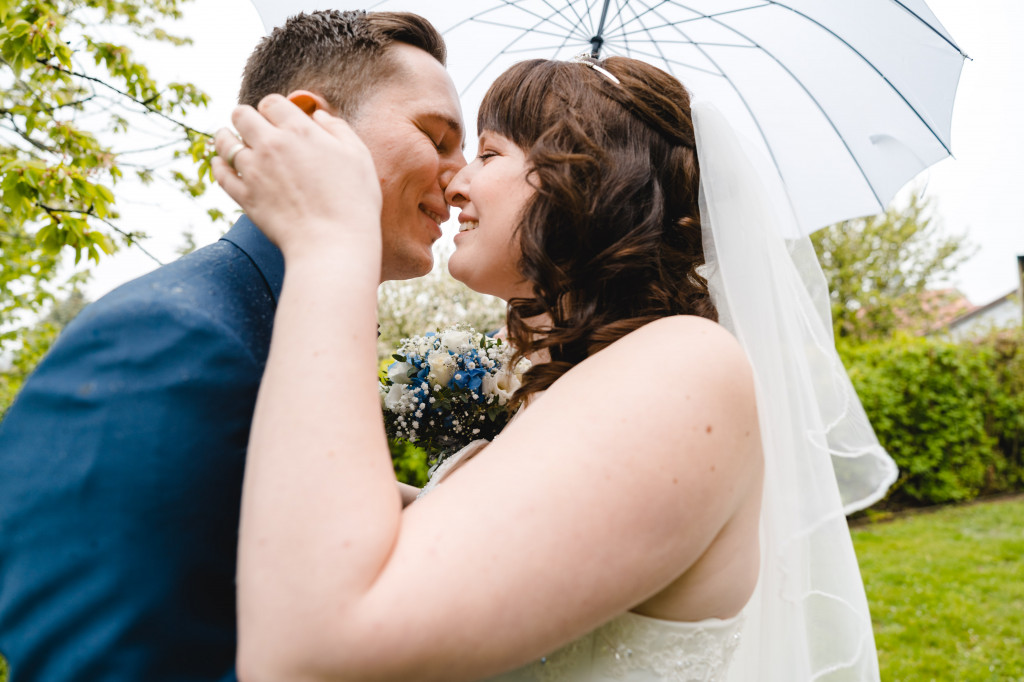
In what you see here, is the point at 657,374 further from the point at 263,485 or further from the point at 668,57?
the point at 668,57

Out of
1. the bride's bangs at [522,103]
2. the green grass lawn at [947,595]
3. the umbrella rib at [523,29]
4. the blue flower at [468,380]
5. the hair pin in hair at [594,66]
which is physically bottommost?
the green grass lawn at [947,595]

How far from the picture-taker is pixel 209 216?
593cm

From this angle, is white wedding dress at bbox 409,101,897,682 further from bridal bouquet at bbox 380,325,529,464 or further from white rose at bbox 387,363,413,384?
white rose at bbox 387,363,413,384

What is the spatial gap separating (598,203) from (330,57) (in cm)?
105

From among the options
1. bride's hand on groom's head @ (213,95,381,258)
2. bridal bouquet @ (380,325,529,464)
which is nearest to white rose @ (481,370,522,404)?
bridal bouquet @ (380,325,529,464)

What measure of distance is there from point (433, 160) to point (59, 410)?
1383 mm

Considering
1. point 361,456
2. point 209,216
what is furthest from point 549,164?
point 209,216

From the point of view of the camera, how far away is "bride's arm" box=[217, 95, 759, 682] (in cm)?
99

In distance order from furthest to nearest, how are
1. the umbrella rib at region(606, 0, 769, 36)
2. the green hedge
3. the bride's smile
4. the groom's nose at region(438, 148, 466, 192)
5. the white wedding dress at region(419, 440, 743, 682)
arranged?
the green hedge
the umbrella rib at region(606, 0, 769, 36)
the groom's nose at region(438, 148, 466, 192)
the bride's smile
the white wedding dress at region(419, 440, 743, 682)

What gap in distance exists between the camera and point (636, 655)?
156 cm

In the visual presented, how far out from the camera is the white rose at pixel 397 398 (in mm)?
2671

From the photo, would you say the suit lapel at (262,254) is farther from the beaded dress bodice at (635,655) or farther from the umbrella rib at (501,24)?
the umbrella rib at (501,24)

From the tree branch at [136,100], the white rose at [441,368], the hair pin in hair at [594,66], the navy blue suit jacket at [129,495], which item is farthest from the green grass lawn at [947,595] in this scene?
the hair pin in hair at [594,66]

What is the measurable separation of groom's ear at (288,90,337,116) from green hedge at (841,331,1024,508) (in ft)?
37.2
